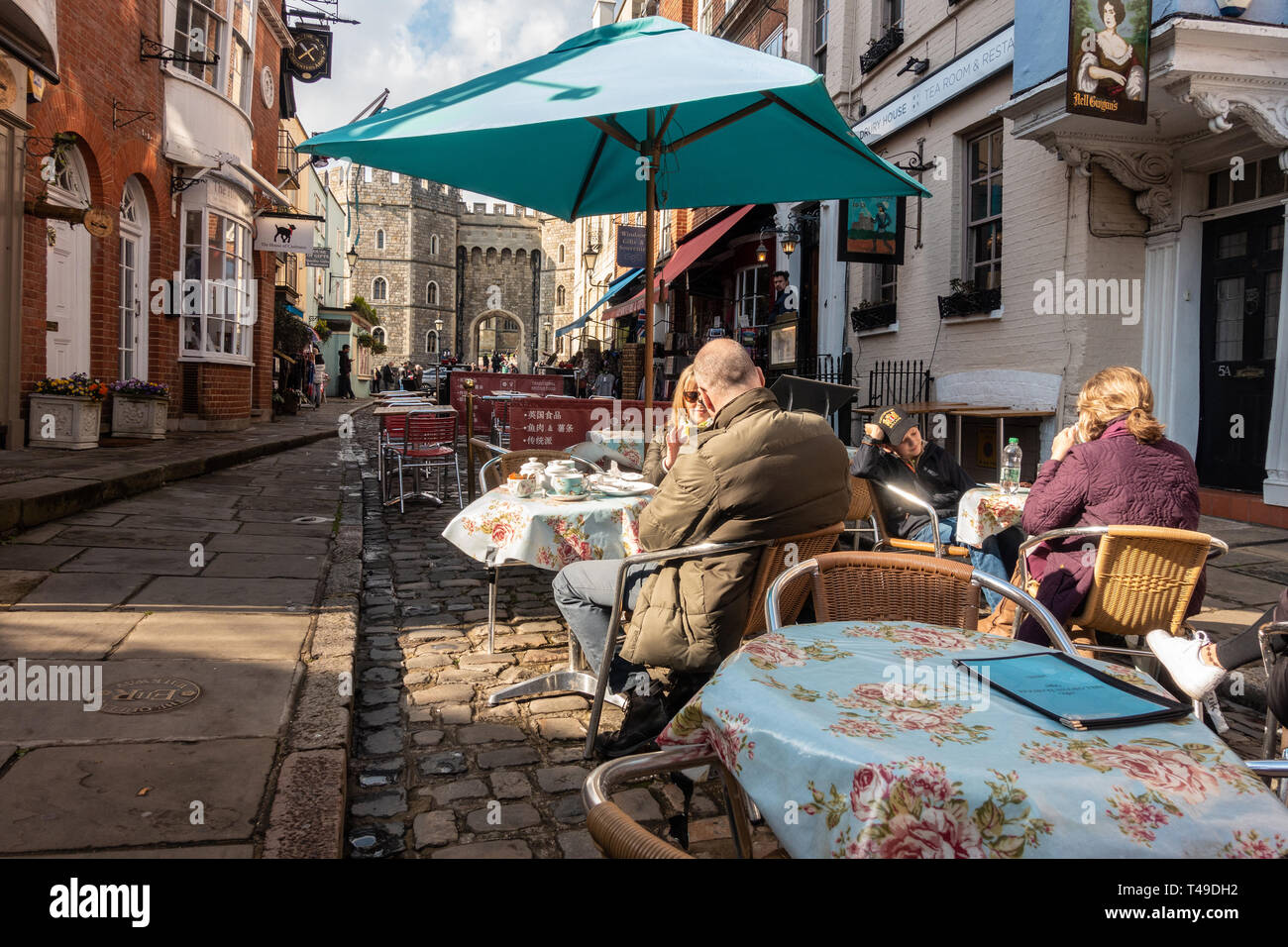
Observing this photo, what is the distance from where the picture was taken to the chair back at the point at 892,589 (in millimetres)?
2426

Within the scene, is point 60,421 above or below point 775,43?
below

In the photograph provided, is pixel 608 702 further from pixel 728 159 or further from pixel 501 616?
pixel 728 159

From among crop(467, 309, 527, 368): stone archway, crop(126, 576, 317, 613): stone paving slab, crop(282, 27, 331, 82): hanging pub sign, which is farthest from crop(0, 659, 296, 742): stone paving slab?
crop(467, 309, 527, 368): stone archway

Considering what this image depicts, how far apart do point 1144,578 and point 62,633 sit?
4.38 meters

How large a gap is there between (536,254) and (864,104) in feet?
163

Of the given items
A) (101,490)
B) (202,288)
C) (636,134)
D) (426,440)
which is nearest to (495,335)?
(202,288)

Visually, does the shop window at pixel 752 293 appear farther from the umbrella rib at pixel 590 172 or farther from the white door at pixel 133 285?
the white door at pixel 133 285

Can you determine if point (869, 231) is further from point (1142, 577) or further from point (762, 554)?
point (762, 554)

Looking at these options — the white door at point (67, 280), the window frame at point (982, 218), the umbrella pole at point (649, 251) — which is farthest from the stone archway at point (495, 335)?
the umbrella pole at point (649, 251)

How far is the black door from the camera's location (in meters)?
7.24

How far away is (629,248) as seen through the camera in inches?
635

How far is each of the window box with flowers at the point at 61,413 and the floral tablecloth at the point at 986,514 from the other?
27.4 ft
